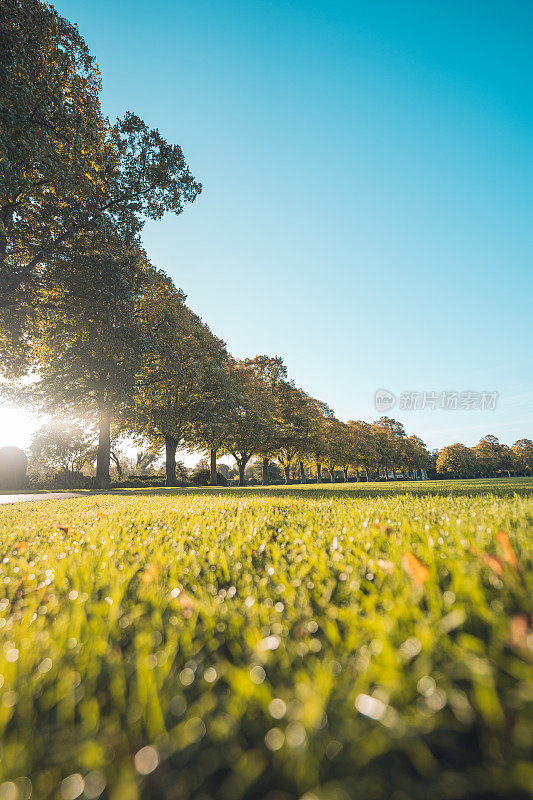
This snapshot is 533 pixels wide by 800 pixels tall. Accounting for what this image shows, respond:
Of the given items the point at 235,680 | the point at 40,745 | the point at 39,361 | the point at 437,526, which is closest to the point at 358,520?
the point at 437,526

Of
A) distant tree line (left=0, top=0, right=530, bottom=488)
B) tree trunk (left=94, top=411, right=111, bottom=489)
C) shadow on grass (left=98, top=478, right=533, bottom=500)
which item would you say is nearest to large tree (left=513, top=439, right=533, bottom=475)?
shadow on grass (left=98, top=478, right=533, bottom=500)

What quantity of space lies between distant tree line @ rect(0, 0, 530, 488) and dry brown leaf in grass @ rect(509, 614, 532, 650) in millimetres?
12669

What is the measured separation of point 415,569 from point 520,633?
712 millimetres

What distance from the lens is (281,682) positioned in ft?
3.88

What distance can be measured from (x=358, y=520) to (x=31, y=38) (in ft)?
48.9

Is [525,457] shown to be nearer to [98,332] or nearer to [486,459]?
[486,459]

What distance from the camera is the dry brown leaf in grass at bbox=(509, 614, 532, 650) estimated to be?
3.60 feet

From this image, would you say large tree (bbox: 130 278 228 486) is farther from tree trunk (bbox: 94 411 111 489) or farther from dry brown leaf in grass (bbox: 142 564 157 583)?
dry brown leaf in grass (bbox: 142 564 157 583)

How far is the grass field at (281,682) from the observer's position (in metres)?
0.84

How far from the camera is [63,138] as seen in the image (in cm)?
1093

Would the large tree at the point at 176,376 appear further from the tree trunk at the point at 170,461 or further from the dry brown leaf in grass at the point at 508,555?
the dry brown leaf in grass at the point at 508,555

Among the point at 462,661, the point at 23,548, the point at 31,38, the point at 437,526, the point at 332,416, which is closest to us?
the point at 462,661

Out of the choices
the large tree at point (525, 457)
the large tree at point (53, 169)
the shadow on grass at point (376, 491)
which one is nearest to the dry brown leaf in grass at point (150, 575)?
the shadow on grass at point (376, 491)

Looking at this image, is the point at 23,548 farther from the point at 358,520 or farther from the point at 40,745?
the point at 358,520
